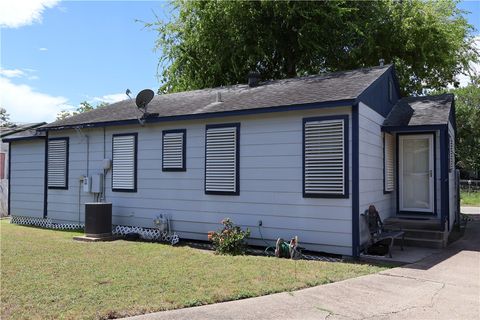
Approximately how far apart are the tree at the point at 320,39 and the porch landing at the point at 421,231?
10.2 m

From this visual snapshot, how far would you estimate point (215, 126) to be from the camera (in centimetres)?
979

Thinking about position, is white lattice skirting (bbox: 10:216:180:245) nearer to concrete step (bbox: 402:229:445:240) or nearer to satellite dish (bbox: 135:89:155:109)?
satellite dish (bbox: 135:89:155:109)

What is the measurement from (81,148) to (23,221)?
3.79 metres

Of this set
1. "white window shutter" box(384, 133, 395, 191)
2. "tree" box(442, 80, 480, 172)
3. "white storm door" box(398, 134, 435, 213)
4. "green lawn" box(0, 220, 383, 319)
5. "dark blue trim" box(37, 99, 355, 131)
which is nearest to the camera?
"green lawn" box(0, 220, 383, 319)

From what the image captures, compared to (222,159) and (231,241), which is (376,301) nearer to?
(231,241)

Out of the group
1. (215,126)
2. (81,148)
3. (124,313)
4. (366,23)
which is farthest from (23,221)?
(366,23)

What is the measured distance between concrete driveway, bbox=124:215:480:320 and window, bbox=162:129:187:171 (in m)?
5.35

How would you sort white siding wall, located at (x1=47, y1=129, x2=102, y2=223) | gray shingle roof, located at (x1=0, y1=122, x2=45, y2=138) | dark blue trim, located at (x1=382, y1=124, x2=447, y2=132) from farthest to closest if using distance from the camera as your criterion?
gray shingle roof, located at (x1=0, y1=122, x2=45, y2=138) → white siding wall, located at (x1=47, y1=129, x2=102, y2=223) → dark blue trim, located at (x1=382, y1=124, x2=447, y2=132)

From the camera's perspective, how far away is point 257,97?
33.2 ft

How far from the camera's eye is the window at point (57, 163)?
1288 centimetres

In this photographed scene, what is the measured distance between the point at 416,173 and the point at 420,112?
60.6 inches

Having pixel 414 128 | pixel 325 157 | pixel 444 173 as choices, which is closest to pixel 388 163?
pixel 414 128

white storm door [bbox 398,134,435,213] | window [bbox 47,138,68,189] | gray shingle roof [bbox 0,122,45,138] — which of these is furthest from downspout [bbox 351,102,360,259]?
gray shingle roof [bbox 0,122,45,138]

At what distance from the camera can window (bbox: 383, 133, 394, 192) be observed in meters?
10.2
